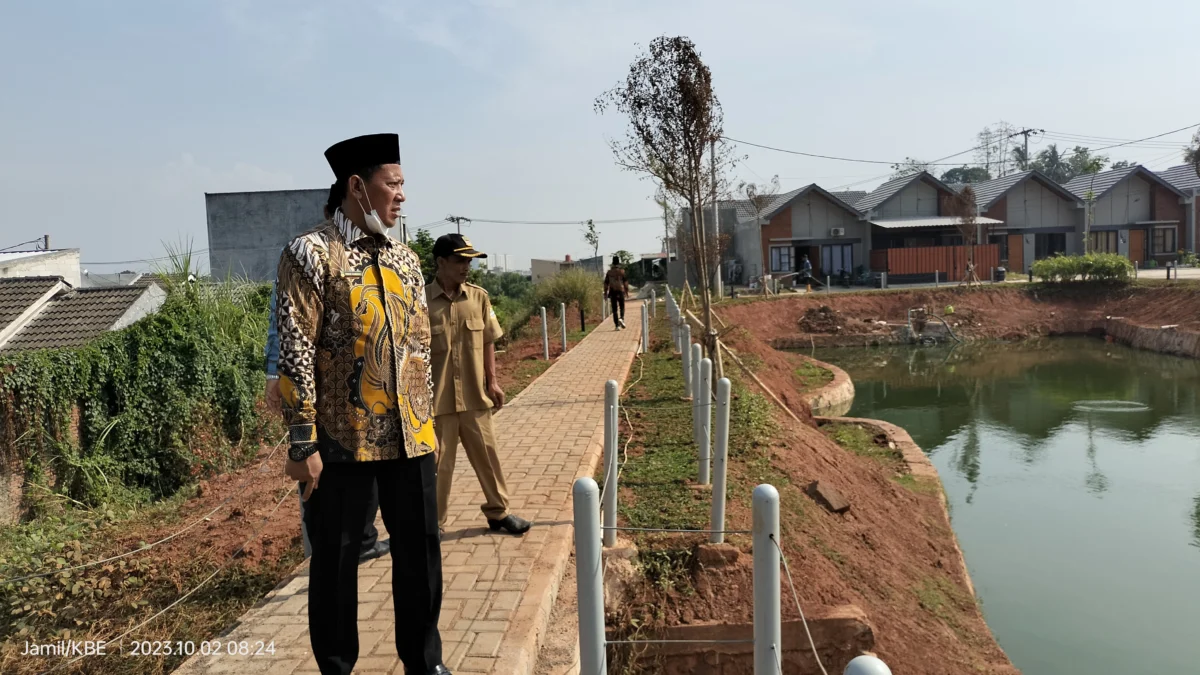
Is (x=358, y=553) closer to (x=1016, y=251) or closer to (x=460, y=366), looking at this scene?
(x=460, y=366)

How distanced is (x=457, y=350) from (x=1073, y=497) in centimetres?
905

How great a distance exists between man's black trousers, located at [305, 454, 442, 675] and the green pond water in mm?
5159

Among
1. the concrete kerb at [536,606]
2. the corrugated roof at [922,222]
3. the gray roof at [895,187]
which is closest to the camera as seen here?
the concrete kerb at [536,606]

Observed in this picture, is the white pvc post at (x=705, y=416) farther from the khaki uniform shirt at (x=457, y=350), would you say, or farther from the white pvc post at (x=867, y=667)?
the white pvc post at (x=867, y=667)

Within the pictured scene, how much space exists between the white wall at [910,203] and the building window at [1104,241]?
27.9 ft

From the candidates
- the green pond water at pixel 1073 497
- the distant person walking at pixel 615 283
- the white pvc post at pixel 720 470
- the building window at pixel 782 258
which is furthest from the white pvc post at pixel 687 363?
the building window at pixel 782 258

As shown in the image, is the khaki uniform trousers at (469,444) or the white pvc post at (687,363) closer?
the khaki uniform trousers at (469,444)

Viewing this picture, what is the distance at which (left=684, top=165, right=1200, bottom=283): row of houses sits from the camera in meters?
35.6

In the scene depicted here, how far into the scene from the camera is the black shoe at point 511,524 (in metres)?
4.79

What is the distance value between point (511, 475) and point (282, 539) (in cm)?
182

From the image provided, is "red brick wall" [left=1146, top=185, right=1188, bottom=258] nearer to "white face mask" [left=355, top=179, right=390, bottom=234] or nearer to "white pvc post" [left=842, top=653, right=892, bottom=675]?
"white face mask" [left=355, top=179, right=390, bottom=234]

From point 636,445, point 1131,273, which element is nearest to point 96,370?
point 636,445

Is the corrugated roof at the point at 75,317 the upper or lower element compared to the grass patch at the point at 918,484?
upper

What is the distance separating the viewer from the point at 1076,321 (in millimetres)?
26938
